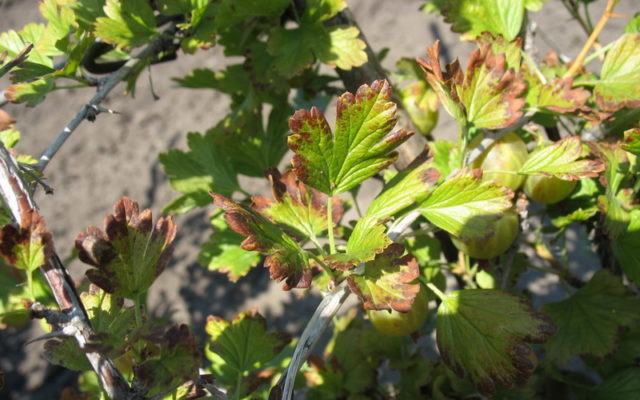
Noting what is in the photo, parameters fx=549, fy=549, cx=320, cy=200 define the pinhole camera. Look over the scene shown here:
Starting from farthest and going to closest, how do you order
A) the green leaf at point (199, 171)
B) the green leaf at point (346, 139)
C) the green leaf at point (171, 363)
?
1. the green leaf at point (199, 171)
2. the green leaf at point (346, 139)
3. the green leaf at point (171, 363)

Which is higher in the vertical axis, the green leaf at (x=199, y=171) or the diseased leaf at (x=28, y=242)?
the diseased leaf at (x=28, y=242)

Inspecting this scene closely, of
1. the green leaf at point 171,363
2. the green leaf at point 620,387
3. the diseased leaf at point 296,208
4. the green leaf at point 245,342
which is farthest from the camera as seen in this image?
the green leaf at point 620,387

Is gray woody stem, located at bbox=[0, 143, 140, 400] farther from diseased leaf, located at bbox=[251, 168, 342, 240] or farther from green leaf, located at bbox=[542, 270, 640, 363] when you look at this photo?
green leaf, located at bbox=[542, 270, 640, 363]

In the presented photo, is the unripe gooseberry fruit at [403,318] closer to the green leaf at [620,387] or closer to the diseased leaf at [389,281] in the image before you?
the diseased leaf at [389,281]

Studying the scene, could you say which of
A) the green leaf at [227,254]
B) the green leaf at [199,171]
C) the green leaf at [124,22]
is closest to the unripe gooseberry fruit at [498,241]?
the green leaf at [227,254]

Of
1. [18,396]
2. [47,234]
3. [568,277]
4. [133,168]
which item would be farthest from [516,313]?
[133,168]

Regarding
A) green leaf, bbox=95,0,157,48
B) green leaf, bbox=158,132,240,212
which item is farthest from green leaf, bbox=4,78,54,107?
green leaf, bbox=158,132,240,212

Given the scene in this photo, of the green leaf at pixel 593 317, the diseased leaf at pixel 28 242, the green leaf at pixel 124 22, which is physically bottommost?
the green leaf at pixel 593 317

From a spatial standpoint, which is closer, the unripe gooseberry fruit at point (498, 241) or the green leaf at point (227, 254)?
the unripe gooseberry fruit at point (498, 241)
